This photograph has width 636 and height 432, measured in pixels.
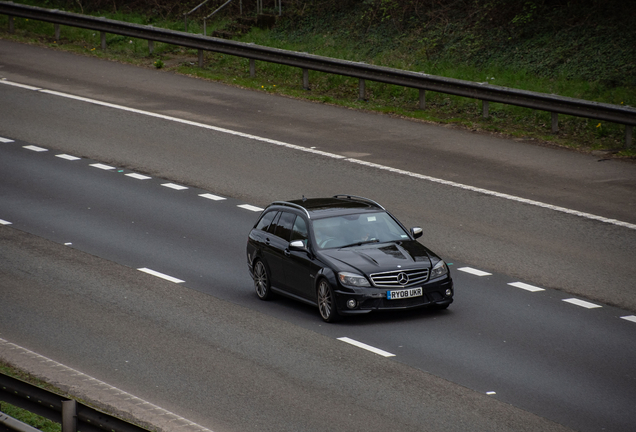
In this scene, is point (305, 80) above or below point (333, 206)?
below

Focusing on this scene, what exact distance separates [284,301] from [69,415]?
7.01m

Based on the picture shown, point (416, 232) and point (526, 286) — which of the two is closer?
point (416, 232)

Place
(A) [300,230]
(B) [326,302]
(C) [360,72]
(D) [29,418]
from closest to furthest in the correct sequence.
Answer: (D) [29,418] → (B) [326,302] → (A) [300,230] → (C) [360,72]

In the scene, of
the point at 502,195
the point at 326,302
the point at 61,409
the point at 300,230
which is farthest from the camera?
the point at 502,195

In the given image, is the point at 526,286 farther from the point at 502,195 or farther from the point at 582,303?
the point at 502,195

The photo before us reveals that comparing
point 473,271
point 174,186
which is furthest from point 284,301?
point 174,186

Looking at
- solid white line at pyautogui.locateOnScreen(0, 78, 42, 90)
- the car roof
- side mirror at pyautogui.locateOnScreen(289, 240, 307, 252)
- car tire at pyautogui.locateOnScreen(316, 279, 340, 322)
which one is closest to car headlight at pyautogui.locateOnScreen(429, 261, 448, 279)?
car tire at pyautogui.locateOnScreen(316, 279, 340, 322)

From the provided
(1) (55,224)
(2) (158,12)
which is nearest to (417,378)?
(1) (55,224)

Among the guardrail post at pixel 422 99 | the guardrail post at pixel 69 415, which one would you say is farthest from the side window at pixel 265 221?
the guardrail post at pixel 422 99

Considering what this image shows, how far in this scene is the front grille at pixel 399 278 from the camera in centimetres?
1210

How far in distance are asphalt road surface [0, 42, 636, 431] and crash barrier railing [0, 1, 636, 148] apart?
1.26 metres

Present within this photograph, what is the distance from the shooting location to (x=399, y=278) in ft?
39.9

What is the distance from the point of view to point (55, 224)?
54.6 ft

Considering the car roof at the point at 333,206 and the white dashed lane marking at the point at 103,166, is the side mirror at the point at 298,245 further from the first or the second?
the white dashed lane marking at the point at 103,166
